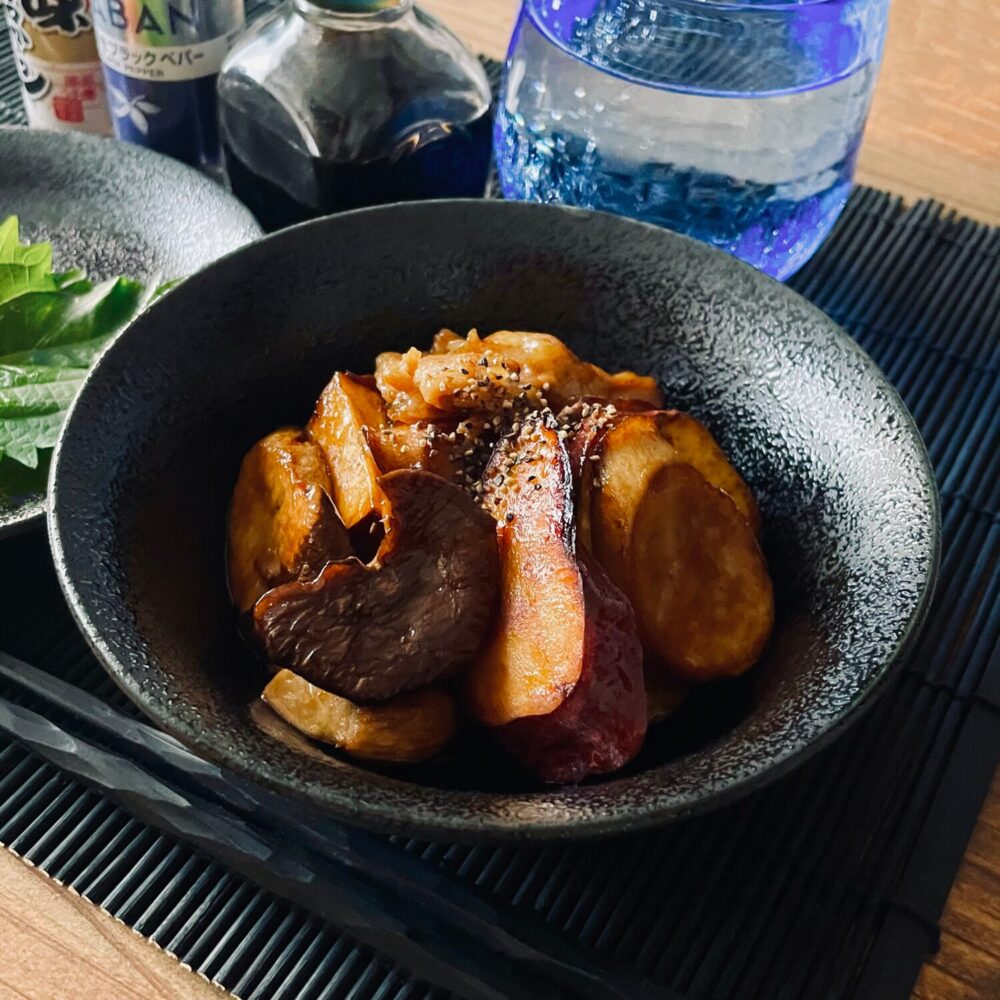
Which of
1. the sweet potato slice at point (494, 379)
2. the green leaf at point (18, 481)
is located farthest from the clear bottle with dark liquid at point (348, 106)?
the green leaf at point (18, 481)

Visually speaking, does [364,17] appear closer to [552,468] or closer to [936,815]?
[552,468]

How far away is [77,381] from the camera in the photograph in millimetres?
1149

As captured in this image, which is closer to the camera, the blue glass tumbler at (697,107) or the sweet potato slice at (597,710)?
the sweet potato slice at (597,710)

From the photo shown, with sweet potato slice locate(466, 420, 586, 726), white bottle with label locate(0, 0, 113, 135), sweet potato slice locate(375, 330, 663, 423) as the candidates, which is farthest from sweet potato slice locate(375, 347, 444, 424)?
white bottle with label locate(0, 0, 113, 135)

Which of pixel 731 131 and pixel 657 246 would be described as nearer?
Answer: pixel 657 246

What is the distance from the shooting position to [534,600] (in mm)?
819

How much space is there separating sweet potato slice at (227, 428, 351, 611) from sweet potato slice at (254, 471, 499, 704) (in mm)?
71

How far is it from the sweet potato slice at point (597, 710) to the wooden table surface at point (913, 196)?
0.34 metres

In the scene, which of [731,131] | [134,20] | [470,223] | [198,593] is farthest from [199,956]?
[134,20]

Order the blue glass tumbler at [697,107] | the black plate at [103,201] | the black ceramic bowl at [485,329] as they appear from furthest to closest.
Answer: the black plate at [103,201] → the blue glass tumbler at [697,107] → the black ceramic bowl at [485,329]

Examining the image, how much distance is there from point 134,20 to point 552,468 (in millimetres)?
931

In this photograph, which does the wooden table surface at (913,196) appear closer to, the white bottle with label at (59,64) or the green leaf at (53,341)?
the green leaf at (53,341)

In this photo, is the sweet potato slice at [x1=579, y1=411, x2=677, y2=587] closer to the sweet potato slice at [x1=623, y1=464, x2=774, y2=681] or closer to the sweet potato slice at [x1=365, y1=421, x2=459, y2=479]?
the sweet potato slice at [x1=623, y1=464, x2=774, y2=681]

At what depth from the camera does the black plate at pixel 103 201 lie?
140cm
